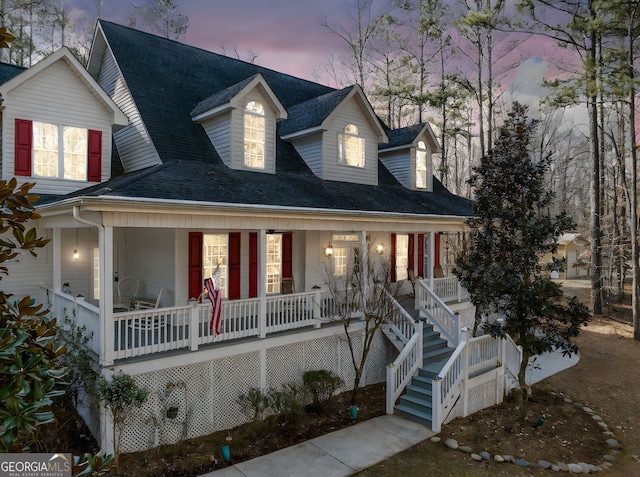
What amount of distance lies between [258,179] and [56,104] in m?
5.45

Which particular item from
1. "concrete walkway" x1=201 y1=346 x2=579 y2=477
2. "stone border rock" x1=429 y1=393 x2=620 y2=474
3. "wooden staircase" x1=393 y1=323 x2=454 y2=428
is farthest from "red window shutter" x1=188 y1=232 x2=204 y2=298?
"stone border rock" x1=429 y1=393 x2=620 y2=474

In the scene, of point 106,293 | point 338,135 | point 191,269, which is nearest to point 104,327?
point 106,293

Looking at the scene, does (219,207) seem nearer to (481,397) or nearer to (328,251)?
(328,251)

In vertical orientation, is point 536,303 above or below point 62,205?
below

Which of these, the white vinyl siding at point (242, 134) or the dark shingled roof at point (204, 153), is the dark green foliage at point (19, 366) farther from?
the white vinyl siding at point (242, 134)

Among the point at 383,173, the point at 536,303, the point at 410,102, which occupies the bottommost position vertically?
the point at 536,303

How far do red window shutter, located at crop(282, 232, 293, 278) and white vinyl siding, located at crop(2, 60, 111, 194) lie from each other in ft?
17.7

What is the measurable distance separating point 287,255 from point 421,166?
26.0 feet

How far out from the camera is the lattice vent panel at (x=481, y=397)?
9922 millimetres

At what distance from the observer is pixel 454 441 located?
8.34 m

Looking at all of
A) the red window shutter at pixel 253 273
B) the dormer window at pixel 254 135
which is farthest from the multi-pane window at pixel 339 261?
the dormer window at pixel 254 135

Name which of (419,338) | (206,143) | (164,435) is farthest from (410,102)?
(164,435)

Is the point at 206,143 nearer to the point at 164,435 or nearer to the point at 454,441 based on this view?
the point at 164,435

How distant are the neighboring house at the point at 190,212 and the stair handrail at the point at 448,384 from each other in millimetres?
2525
